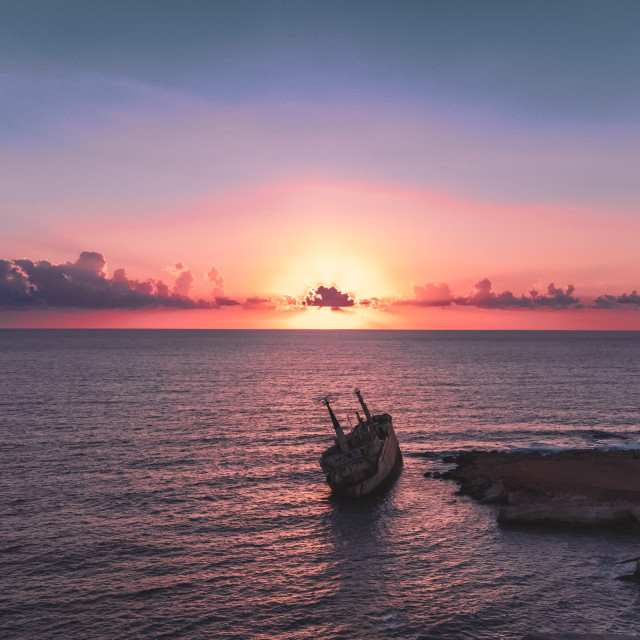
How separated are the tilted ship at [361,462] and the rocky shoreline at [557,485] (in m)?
7.79

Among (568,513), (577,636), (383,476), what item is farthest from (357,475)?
(577,636)

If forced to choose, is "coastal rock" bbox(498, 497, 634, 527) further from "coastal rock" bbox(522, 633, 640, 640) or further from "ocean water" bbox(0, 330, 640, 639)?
"coastal rock" bbox(522, 633, 640, 640)

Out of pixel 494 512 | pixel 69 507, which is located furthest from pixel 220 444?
pixel 494 512

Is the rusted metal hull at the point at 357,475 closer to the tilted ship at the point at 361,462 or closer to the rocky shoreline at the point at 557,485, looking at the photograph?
the tilted ship at the point at 361,462

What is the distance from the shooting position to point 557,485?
5294cm

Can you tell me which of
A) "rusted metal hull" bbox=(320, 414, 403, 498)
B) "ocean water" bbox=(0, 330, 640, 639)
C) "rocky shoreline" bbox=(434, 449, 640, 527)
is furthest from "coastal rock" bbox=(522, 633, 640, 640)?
"rusted metal hull" bbox=(320, 414, 403, 498)

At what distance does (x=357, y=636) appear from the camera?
30.1m

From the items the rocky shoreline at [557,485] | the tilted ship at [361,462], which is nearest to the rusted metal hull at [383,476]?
the tilted ship at [361,462]

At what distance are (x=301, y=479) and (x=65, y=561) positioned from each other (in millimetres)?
26758

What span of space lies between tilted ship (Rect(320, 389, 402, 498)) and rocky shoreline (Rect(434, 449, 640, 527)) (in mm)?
7788

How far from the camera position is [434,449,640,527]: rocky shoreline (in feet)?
148

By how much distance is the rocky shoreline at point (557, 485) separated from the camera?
4512cm

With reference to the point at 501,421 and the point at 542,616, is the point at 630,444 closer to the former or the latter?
the point at 501,421

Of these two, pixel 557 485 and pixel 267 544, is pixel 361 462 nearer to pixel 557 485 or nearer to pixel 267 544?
pixel 267 544
